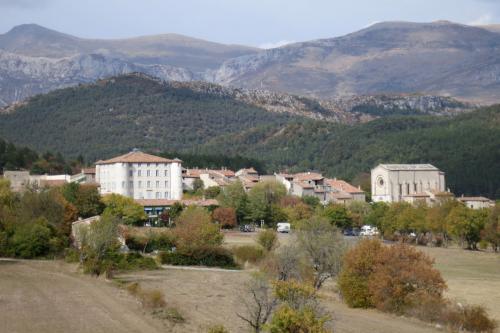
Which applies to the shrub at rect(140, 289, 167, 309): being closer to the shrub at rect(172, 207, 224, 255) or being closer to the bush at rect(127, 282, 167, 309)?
the bush at rect(127, 282, 167, 309)

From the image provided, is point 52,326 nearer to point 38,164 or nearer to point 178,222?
point 178,222

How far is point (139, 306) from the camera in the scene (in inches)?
1843

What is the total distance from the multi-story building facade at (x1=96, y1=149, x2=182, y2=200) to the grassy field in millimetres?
44491

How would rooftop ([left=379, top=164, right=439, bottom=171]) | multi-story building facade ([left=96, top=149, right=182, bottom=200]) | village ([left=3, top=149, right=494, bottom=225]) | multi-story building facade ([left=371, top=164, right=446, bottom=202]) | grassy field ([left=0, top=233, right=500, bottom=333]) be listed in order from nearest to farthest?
1. grassy field ([left=0, top=233, right=500, bottom=333])
2. village ([left=3, top=149, right=494, bottom=225])
3. multi-story building facade ([left=96, top=149, right=182, bottom=200])
4. multi-story building facade ([left=371, top=164, right=446, bottom=202])
5. rooftop ([left=379, top=164, right=439, bottom=171])

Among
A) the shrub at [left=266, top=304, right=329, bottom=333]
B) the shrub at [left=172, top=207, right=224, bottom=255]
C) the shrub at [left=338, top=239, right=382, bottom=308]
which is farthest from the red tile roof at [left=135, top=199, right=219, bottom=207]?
the shrub at [left=266, top=304, right=329, bottom=333]

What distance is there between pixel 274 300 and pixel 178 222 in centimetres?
4249

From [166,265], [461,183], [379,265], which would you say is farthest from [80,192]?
[461,183]

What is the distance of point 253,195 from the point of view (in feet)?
357

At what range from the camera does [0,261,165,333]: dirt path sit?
1586 inches

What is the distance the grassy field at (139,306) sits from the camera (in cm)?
4138

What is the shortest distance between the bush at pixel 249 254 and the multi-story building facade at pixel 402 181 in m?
68.8

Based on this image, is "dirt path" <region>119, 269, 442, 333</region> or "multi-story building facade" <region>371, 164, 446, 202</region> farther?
"multi-story building facade" <region>371, 164, 446, 202</region>

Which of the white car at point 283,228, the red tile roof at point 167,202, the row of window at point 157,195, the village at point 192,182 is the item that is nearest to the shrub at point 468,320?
the white car at point 283,228

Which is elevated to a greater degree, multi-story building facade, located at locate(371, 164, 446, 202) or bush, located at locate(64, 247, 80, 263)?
multi-story building facade, located at locate(371, 164, 446, 202)
